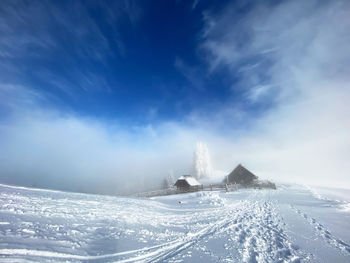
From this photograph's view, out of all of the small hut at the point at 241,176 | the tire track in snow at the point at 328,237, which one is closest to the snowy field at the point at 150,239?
the tire track in snow at the point at 328,237

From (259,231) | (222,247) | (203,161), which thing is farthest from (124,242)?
(203,161)

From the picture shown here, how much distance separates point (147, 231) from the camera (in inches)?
294

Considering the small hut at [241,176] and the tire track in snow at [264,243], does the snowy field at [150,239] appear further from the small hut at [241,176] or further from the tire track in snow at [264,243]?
the small hut at [241,176]

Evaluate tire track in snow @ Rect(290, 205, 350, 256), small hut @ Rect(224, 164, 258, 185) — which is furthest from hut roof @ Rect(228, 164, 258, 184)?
tire track in snow @ Rect(290, 205, 350, 256)

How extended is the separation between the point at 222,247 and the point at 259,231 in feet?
9.35

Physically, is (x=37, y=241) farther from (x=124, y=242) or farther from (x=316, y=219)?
(x=316, y=219)

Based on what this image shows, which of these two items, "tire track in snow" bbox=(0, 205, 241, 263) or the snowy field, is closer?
"tire track in snow" bbox=(0, 205, 241, 263)

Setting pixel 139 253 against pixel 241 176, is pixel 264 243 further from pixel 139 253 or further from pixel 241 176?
pixel 241 176

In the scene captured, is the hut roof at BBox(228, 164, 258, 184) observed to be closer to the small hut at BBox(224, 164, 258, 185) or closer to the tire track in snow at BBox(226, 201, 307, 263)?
the small hut at BBox(224, 164, 258, 185)

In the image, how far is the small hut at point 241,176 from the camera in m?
40.4

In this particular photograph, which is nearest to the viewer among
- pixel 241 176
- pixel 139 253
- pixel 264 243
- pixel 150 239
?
pixel 139 253

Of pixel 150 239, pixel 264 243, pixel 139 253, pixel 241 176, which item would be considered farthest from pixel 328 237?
pixel 241 176

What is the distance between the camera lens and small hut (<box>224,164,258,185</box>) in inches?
1592

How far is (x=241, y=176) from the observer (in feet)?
138
